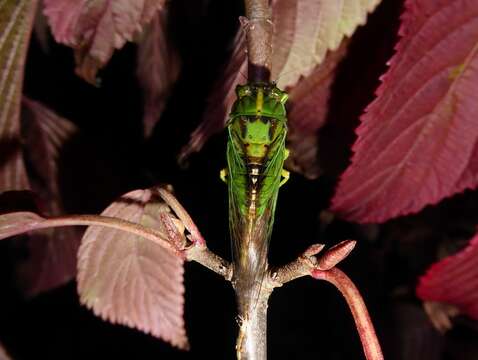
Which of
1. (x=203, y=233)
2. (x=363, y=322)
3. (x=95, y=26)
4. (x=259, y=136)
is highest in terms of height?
(x=95, y=26)

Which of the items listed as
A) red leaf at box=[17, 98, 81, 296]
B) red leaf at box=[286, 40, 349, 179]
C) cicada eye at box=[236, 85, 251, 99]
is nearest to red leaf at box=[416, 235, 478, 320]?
red leaf at box=[286, 40, 349, 179]

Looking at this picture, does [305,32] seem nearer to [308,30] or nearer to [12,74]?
[308,30]

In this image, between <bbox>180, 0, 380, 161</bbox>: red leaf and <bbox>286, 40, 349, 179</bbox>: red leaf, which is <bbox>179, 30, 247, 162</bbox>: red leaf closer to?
<bbox>180, 0, 380, 161</bbox>: red leaf

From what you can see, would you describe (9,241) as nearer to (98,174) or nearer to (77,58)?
(98,174)

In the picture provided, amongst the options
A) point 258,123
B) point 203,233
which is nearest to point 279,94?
point 258,123

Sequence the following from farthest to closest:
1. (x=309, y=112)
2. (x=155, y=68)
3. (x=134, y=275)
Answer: (x=155, y=68) < (x=309, y=112) < (x=134, y=275)

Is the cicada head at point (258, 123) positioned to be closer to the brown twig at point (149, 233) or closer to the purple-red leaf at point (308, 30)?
the purple-red leaf at point (308, 30)

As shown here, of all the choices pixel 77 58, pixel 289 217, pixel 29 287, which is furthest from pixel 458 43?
pixel 29 287
